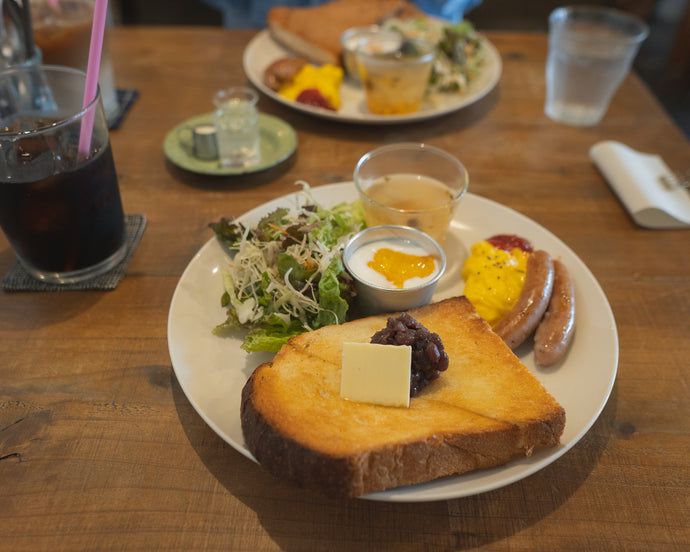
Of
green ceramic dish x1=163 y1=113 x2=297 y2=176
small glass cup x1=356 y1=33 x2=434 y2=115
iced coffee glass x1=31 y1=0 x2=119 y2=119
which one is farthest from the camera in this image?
small glass cup x1=356 y1=33 x2=434 y2=115

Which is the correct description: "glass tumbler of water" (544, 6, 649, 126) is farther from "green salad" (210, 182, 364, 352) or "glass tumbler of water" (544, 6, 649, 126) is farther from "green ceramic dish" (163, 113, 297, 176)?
"green salad" (210, 182, 364, 352)

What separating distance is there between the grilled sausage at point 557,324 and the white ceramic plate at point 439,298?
0.18 feet

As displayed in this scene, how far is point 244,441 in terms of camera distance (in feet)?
5.15

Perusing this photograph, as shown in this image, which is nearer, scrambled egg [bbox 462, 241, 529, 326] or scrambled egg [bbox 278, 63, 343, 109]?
scrambled egg [bbox 462, 241, 529, 326]

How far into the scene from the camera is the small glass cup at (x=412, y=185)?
2330mm

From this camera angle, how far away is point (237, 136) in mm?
2789

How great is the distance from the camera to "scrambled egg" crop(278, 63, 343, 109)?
11.1 feet

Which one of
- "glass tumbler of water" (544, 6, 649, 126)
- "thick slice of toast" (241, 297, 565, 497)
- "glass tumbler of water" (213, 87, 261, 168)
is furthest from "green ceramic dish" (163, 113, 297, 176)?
"glass tumbler of water" (544, 6, 649, 126)

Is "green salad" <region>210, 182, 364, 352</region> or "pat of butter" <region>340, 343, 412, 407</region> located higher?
"pat of butter" <region>340, 343, 412, 407</region>

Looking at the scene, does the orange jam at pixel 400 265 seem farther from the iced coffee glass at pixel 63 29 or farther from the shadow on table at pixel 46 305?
the iced coffee glass at pixel 63 29

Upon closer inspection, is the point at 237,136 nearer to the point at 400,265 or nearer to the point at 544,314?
the point at 400,265

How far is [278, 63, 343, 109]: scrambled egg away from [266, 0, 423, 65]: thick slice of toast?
0.25 meters

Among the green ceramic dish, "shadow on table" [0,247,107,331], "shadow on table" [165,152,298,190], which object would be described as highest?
the green ceramic dish

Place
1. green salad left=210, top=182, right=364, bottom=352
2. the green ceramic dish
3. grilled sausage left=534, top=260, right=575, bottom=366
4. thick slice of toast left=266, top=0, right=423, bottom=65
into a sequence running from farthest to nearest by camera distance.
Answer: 1. thick slice of toast left=266, top=0, right=423, bottom=65
2. the green ceramic dish
3. green salad left=210, top=182, right=364, bottom=352
4. grilled sausage left=534, top=260, right=575, bottom=366
